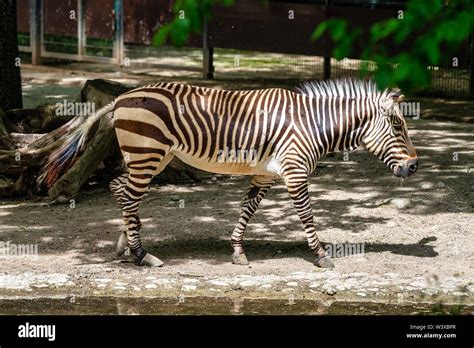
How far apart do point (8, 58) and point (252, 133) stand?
17.2 feet

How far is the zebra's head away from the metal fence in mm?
8199

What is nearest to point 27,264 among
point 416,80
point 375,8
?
point 416,80

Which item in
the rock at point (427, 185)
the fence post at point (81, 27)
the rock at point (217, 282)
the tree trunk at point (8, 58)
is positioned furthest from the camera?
the fence post at point (81, 27)

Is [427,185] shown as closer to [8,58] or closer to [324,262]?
[324,262]

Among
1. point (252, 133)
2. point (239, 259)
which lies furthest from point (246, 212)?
point (252, 133)

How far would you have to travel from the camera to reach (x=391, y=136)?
8.36m

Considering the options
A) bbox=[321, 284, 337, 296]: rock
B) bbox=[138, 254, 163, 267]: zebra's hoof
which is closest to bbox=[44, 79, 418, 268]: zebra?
bbox=[138, 254, 163, 267]: zebra's hoof

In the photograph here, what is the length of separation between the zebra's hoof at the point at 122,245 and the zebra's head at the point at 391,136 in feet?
7.13

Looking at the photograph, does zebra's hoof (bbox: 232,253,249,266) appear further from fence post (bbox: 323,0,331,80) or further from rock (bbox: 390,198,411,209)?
fence post (bbox: 323,0,331,80)

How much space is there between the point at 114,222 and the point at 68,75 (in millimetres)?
9867

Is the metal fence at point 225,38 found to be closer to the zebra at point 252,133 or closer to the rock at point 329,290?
the zebra at point 252,133

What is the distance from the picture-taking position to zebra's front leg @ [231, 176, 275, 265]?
8445 millimetres

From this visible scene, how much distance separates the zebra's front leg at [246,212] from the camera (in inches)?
332

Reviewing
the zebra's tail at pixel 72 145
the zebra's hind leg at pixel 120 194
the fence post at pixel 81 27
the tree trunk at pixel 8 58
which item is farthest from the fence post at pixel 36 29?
the zebra's hind leg at pixel 120 194
